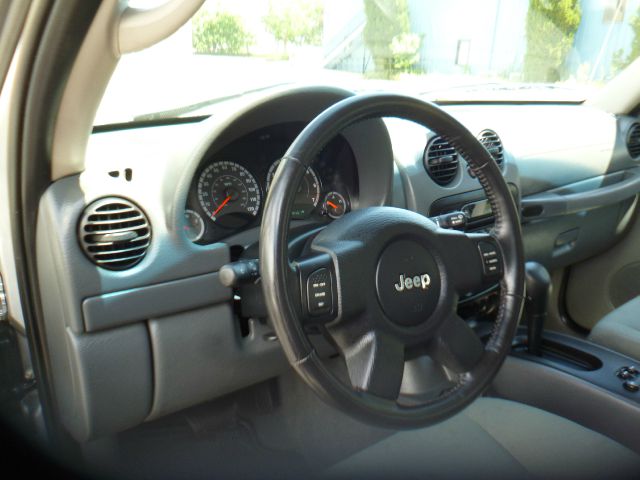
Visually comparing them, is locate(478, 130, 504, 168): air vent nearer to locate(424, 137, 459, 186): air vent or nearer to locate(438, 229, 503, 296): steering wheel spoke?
locate(424, 137, 459, 186): air vent

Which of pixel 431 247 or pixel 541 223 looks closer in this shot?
pixel 431 247

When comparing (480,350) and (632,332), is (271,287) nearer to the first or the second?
(480,350)

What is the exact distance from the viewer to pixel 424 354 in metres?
1.36

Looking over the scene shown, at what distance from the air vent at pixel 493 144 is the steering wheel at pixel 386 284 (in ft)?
3.09

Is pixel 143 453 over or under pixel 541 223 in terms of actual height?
under

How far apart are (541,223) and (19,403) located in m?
2.03

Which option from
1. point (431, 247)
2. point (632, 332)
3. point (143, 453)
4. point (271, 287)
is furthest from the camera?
point (632, 332)

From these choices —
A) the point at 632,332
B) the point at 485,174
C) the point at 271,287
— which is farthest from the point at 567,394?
the point at 271,287

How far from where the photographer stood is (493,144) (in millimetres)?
2344

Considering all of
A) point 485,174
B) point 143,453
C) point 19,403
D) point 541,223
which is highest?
point 485,174

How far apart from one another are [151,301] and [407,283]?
589 millimetres

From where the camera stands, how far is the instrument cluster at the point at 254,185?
154 centimetres

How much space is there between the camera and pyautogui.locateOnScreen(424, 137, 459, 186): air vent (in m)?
2.03

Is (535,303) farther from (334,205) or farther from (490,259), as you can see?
(334,205)
